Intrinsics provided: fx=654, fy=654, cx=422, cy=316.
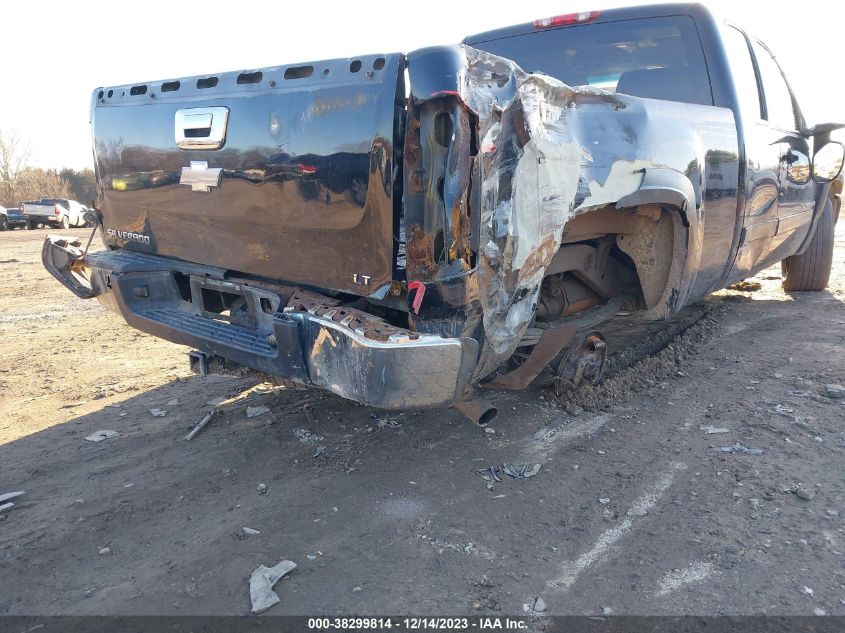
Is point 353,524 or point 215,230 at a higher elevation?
point 215,230

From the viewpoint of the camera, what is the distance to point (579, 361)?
3730 mm

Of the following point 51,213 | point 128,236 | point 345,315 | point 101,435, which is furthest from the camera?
point 51,213

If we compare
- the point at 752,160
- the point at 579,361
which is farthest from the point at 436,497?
the point at 752,160

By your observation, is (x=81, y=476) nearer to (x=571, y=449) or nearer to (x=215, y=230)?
(x=215, y=230)

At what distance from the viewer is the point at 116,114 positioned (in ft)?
11.5

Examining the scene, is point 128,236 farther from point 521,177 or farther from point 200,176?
point 521,177

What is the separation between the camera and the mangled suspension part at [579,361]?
12.2 ft

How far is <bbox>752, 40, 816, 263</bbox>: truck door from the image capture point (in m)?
4.52

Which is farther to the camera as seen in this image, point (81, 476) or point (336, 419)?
point (336, 419)

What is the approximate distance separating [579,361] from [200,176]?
225 cm

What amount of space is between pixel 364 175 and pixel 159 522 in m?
1.69

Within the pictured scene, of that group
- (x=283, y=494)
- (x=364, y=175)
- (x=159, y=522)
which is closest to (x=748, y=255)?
(x=364, y=175)

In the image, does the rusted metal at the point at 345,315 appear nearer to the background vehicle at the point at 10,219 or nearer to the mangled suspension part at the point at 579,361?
the mangled suspension part at the point at 579,361

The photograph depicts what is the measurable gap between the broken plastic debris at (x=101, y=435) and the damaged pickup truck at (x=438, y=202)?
2.16 feet
